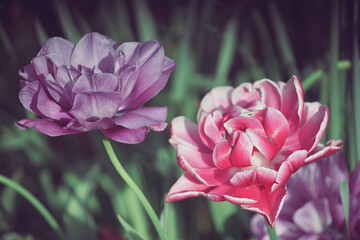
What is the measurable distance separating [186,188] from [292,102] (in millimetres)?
129

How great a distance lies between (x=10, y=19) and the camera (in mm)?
772

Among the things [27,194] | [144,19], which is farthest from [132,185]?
[144,19]

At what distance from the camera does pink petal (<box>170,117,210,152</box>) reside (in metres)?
0.42

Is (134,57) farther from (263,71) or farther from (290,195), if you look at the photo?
(263,71)

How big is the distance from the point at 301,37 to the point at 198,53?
20cm

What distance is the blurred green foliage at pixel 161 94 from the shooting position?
2.03 feet

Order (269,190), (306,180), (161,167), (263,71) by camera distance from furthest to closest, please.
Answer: (263,71) < (161,167) < (306,180) < (269,190)

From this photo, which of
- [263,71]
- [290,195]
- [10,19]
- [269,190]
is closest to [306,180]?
[290,195]

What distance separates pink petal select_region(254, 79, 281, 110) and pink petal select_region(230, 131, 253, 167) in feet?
0.21

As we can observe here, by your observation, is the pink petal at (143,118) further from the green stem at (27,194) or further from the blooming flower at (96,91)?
the green stem at (27,194)

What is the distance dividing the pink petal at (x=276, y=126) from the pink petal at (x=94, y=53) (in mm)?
151

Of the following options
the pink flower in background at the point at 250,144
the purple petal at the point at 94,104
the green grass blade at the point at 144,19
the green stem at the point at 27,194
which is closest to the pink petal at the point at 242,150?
the pink flower in background at the point at 250,144

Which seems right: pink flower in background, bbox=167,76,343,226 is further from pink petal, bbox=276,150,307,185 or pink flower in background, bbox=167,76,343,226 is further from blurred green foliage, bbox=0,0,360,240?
blurred green foliage, bbox=0,0,360,240

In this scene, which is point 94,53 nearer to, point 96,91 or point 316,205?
point 96,91
